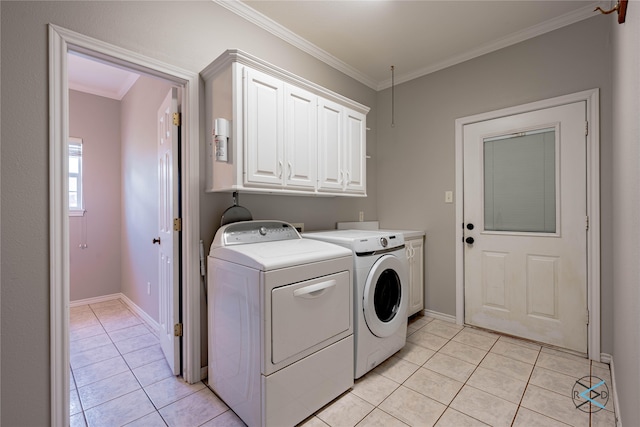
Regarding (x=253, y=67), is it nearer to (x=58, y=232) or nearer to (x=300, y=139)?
(x=300, y=139)

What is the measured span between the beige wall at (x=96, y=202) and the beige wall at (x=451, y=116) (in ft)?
11.4

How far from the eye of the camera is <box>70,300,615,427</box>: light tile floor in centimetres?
156

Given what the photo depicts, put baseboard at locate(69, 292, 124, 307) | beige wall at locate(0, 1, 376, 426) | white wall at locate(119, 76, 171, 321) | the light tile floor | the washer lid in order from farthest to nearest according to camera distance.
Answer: baseboard at locate(69, 292, 124, 307)
white wall at locate(119, 76, 171, 321)
the light tile floor
the washer lid
beige wall at locate(0, 1, 376, 426)

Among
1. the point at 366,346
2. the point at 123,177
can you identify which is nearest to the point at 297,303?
the point at 366,346

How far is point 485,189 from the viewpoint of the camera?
2.68 meters

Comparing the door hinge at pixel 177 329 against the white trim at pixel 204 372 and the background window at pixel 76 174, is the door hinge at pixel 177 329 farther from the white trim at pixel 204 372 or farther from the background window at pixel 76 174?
the background window at pixel 76 174

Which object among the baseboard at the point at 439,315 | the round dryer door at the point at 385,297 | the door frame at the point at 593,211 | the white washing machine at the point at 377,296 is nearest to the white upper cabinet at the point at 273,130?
the white washing machine at the point at 377,296

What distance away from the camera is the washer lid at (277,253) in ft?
4.60

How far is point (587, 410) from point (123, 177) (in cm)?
484

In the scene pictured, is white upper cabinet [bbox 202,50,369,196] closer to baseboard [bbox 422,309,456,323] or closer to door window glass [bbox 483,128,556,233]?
door window glass [bbox 483,128,556,233]

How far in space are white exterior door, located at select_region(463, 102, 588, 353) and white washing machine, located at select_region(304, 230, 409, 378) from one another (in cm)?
101

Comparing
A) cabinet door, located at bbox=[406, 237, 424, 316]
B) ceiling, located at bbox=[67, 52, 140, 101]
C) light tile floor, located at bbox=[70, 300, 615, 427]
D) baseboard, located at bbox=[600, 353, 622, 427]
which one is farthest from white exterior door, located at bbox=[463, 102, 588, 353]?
ceiling, located at bbox=[67, 52, 140, 101]

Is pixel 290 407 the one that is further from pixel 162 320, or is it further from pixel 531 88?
pixel 531 88

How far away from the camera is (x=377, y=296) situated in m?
2.01
